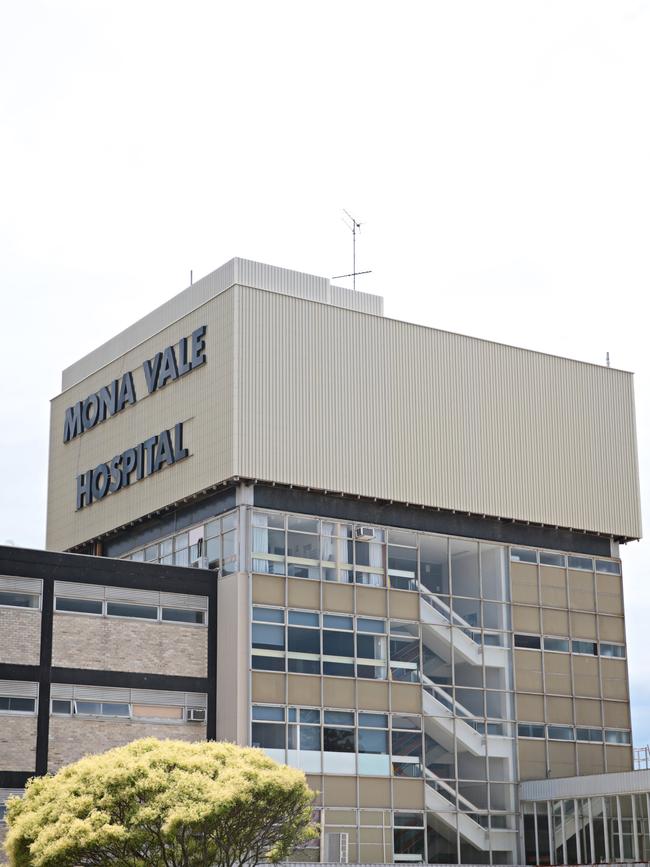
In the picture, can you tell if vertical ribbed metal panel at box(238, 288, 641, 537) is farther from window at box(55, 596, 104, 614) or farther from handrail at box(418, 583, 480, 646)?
window at box(55, 596, 104, 614)

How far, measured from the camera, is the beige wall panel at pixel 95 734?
55219 millimetres

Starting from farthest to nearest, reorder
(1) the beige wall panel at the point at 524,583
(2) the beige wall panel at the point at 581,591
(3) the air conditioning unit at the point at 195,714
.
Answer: (2) the beige wall panel at the point at 581,591, (1) the beige wall panel at the point at 524,583, (3) the air conditioning unit at the point at 195,714

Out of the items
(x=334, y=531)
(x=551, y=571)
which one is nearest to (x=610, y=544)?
(x=551, y=571)

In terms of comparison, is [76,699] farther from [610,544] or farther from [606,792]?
[610,544]

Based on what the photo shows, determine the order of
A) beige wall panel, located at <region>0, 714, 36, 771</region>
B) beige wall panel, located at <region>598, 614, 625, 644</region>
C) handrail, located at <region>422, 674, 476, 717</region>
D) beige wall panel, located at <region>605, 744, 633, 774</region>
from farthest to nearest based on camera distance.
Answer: beige wall panel, located at <region>598, 614, 625, 644</region>, beige wall panel, located at <region>605, 744, 633, 774</region>, handrail, located at <region>422, 674, 476, 717</region>, beige wall panel, located at <region>0, 714, 36, 771</region>

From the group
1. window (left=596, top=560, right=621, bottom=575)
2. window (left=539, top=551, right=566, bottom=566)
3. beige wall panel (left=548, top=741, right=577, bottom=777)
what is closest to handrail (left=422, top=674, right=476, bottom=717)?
beige wall panel (left=548, top=741, right=577, bottom=777)

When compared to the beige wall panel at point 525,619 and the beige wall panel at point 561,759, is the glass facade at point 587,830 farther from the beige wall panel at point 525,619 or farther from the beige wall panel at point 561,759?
the beige wall panel at point 525,619

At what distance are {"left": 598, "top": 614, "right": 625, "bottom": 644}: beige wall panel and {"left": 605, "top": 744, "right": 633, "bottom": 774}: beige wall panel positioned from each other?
4687 mm

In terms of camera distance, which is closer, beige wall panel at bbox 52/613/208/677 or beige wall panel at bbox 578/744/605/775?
beige wall panel at bbox 52/613/208/677

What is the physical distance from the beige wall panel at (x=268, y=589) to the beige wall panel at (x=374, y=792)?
762 centimetres

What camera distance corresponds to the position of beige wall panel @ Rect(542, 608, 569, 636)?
216 feet

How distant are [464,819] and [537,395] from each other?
62.1ft

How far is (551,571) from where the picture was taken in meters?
66.7

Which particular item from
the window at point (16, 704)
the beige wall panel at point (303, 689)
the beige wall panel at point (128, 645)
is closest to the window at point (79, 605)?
the beige wall panel at point (128, 645)
